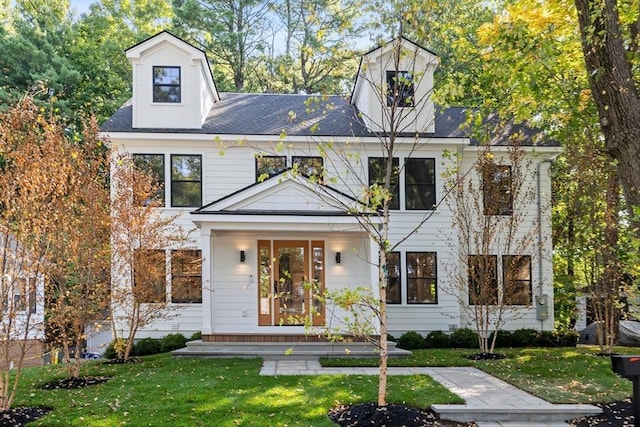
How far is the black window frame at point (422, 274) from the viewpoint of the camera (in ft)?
44.1

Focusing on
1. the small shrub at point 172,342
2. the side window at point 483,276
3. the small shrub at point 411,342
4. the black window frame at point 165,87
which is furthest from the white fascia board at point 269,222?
the black window frame at point 165,87

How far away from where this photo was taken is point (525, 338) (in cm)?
1306

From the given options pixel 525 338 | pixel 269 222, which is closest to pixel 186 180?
pixel 269 222

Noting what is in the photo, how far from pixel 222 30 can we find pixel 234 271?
1592 centimetres

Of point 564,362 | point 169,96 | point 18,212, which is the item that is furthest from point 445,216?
point 18,212

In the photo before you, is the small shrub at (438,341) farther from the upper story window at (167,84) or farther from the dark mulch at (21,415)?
the upper story window at (167,84)

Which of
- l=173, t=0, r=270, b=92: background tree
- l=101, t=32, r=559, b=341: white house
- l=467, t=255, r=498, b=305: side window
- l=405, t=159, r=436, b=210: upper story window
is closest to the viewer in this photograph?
l=467, t=255, r=498, b=305: side window

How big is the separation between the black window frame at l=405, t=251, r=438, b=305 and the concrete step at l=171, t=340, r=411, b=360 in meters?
2.55

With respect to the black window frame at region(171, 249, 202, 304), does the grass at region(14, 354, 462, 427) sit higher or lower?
lower

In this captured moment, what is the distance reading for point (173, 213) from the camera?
1299 cm

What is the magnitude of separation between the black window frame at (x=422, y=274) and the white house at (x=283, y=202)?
3cm

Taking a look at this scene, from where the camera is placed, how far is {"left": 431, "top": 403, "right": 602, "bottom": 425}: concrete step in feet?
20.4

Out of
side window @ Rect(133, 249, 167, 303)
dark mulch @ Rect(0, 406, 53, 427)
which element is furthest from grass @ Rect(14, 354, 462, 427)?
side window @ Rect(133, 249, 167, 303)

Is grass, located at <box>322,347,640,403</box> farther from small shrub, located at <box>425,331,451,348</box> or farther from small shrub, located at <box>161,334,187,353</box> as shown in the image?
small shrub, located at <box>161,334,187,353</box>
